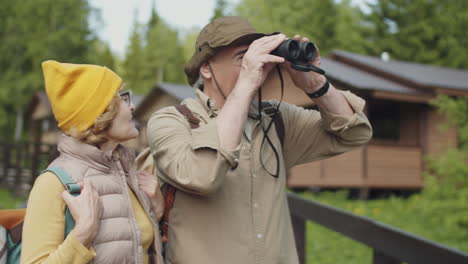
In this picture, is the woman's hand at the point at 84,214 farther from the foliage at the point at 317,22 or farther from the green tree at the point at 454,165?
the foliage at the point at 317,22

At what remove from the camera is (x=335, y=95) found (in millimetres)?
1886

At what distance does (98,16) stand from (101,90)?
31013 millimetres

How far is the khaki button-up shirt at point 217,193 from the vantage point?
1501 millimetres

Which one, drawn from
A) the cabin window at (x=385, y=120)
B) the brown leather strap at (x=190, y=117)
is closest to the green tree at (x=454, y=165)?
the brown leather strap at (x=190, y=117)

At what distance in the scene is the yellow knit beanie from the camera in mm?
1575

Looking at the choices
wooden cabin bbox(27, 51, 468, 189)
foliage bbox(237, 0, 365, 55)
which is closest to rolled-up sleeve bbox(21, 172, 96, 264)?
wooden cabin bbox(27, 51, 468, 189)

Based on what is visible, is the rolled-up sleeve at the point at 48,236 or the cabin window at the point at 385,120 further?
the cabin window at the point at 385,120

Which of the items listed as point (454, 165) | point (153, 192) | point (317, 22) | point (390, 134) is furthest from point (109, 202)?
point (317, 22)

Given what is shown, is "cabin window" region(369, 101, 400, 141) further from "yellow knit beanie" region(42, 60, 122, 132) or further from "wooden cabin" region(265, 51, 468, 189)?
"yellow knit beanie" region(42, 60, 122, 132)

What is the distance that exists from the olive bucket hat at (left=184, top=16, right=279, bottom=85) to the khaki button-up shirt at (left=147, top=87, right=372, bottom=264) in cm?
14

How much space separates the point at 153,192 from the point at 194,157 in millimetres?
330

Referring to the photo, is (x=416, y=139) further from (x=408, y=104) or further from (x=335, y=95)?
(x=335, y=95)

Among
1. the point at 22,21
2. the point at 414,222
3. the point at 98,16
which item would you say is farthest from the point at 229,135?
the point at 98,16

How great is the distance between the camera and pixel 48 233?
1408 millimetres
